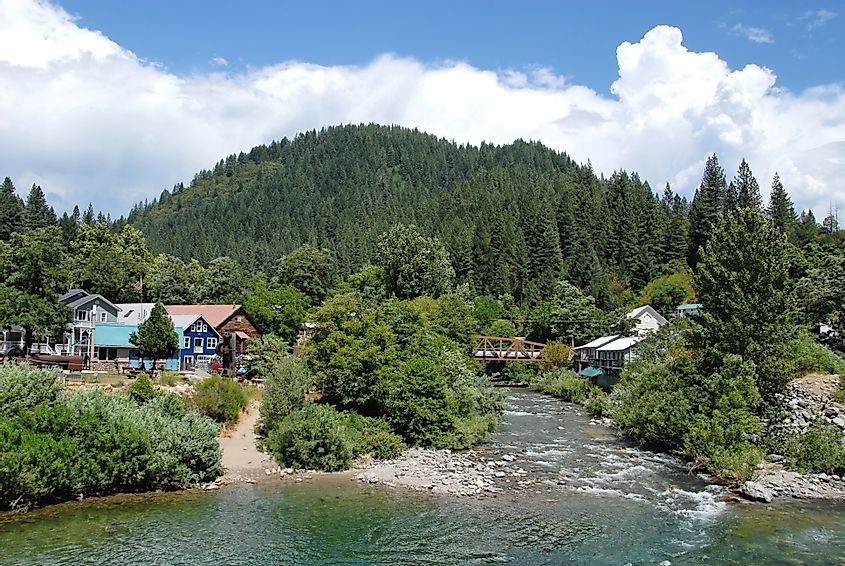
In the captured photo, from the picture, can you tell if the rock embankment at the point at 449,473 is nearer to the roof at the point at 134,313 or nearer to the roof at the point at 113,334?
the roof at the point at 113,334

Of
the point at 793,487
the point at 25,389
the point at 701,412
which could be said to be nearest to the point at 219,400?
the point at 25,389

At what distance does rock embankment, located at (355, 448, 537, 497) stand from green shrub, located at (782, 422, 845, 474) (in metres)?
12.6

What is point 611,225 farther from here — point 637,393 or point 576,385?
point 637,393

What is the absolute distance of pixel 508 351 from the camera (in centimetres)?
8062

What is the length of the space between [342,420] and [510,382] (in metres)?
46.5

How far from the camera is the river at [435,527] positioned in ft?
70.3

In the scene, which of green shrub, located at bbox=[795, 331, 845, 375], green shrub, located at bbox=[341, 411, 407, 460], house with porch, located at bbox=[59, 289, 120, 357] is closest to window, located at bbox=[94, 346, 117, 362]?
house with porch, located at bbox=[59, 289, 120, 357]

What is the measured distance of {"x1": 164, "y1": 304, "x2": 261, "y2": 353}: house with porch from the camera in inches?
2537

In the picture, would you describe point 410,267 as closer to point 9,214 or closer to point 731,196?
point 731,196

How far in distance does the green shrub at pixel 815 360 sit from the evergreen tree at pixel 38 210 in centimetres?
11040

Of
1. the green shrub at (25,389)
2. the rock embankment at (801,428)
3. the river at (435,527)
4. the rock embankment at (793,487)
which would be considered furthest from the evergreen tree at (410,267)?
the rock embankment at (793,487)

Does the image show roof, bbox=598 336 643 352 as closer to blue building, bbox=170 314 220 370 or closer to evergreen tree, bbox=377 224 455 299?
evergreen tree, bbox=377 224 455 299

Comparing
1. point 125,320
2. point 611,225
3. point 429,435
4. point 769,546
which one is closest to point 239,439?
point 429,435

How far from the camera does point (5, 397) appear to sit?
28.8 meters
